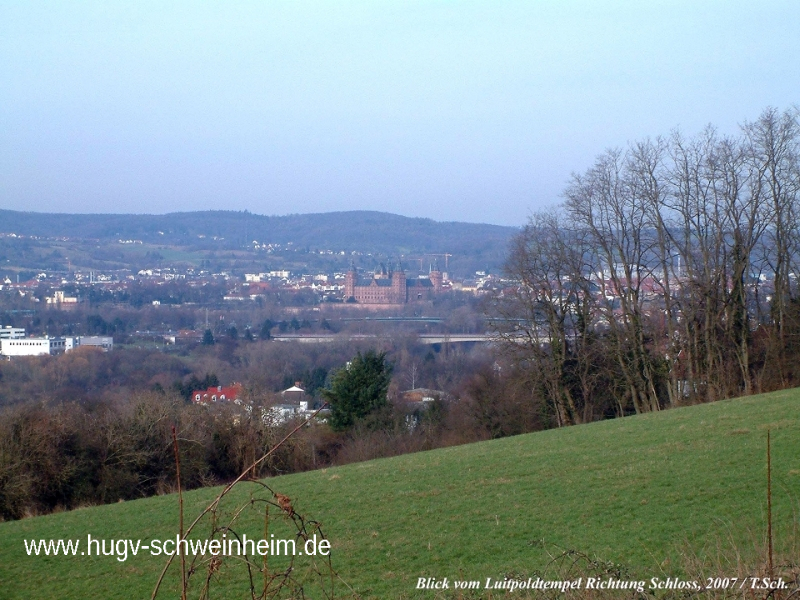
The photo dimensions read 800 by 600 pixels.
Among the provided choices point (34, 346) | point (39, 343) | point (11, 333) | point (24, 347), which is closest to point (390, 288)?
point (11, 333)

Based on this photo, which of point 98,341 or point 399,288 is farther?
point 399,288

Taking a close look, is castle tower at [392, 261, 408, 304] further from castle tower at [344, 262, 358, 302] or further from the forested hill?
the forested hill

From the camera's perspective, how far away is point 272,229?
162 metres

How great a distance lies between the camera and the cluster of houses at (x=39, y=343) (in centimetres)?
5075

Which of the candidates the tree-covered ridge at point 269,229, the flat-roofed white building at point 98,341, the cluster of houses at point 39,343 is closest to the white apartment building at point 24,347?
the cluster of houses at point 39,343

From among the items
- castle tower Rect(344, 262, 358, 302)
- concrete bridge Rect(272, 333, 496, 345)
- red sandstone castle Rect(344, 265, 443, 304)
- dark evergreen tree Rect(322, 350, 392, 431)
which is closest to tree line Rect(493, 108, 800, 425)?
dark evergreen tree Rect(322, 350, 392, 431)

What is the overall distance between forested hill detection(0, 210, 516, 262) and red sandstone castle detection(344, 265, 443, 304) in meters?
21.6

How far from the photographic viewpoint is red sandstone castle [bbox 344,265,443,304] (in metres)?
96.9

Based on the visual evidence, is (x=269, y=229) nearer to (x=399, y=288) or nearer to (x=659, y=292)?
(x=399, y=288)

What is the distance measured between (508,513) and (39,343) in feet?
172

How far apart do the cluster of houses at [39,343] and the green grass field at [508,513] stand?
41.0 m

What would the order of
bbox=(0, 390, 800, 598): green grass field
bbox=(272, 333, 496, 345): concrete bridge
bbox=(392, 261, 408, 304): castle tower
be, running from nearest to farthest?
bbox=(0, 390, 800, 598): green grass field
bbox=(272, 333, 496, 345): concrete bridge
bbox=(392, 261, 408, 304): castle tower

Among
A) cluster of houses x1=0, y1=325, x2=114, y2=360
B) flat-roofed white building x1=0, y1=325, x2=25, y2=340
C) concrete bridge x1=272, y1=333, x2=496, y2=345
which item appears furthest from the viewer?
flat-roofed white building x1=0, y1=325, x2=25, y2=340

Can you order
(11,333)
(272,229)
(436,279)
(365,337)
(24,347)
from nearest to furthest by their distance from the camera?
(24,347), (11,333), (365,337), (436,279), (272,229)
